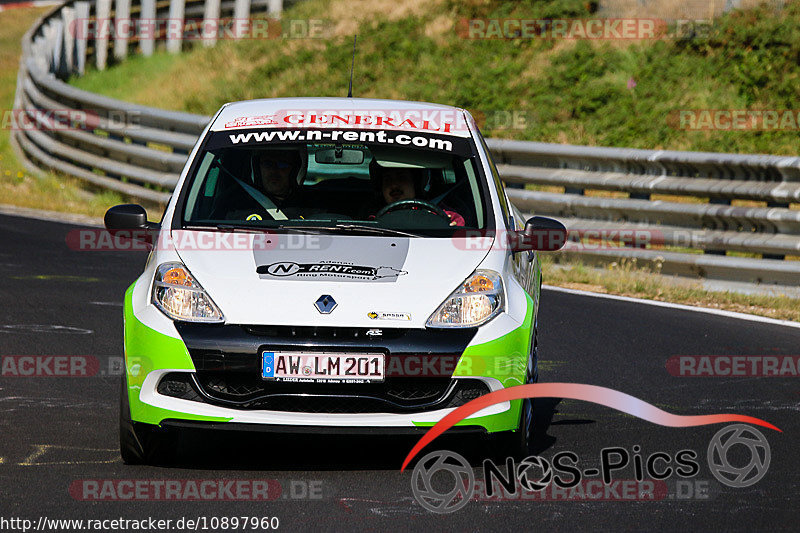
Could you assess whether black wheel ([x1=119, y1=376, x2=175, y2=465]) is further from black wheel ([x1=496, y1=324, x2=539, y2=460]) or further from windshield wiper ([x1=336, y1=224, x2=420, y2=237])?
black wheel ([x1=496, y1=324, x2=539, y2=460])

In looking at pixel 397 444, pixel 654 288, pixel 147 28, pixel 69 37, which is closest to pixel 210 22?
pixel 147 28

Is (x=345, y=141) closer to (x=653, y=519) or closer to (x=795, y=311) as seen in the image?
(x=653, y=519)

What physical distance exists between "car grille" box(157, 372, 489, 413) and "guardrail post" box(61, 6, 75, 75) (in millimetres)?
20658

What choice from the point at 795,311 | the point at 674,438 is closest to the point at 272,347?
the point at 674,438

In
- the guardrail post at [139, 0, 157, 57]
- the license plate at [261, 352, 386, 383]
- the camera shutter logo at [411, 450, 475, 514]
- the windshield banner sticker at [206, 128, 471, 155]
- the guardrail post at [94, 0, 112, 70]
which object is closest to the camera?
the camera shutter logo at [411, 450, 475, 514]

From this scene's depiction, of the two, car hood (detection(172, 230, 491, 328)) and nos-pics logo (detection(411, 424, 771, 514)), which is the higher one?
car hood (detection(172, 230, 491, 328))

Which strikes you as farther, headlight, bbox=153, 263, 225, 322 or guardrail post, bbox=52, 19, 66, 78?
guardrail post, bbox=52, 19, 66, 78

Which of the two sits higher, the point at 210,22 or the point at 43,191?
the point at 210,22

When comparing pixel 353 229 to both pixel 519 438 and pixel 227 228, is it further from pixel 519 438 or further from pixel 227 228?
pixel 519 438

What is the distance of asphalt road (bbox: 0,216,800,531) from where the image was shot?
5105 mm

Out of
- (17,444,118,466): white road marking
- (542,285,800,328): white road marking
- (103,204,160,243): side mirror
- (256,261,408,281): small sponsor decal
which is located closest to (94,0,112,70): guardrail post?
(542,285,800,328): white road marking

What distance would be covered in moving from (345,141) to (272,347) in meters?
1.69

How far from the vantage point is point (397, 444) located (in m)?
6.33

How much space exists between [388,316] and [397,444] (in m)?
1.01
